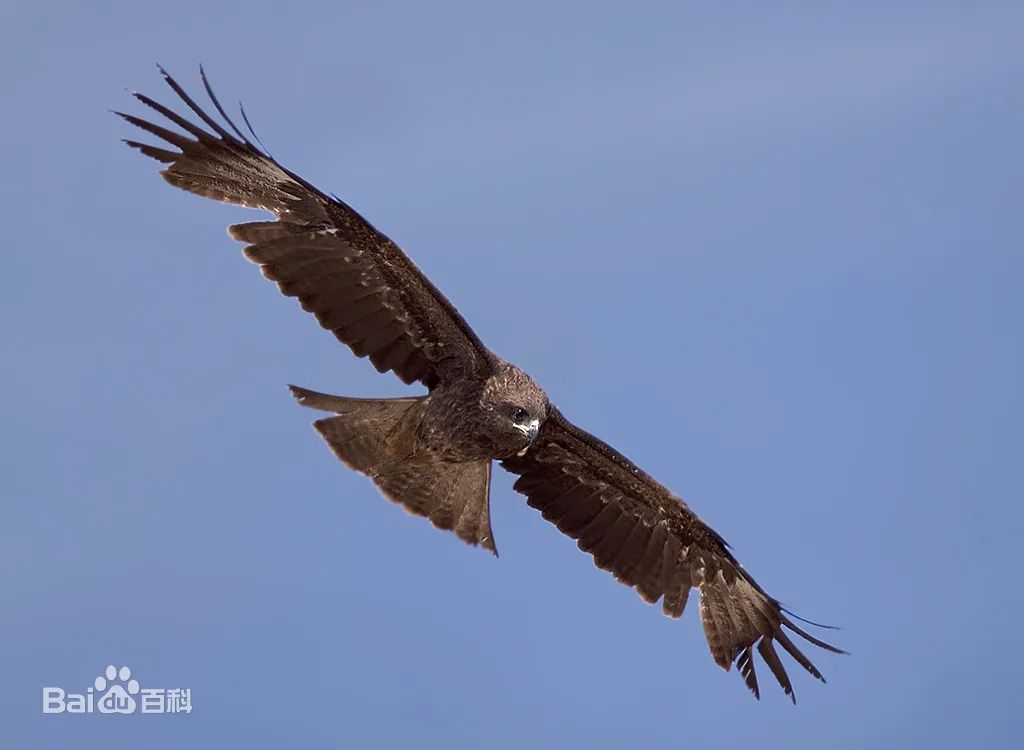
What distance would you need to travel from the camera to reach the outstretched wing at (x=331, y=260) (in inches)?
472

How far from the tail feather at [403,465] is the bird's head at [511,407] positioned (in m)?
0.61

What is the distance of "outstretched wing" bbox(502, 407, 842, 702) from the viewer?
13.6 metres

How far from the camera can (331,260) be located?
484 inches

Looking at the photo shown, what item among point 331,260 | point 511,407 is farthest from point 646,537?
point 331,260

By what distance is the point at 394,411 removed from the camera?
1281 centimetres

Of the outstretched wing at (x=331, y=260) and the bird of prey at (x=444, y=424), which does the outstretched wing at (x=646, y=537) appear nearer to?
the bird of prey at (x=444, y=424)

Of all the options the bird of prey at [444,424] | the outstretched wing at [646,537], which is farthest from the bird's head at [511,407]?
the outstretched wing at [646,537]

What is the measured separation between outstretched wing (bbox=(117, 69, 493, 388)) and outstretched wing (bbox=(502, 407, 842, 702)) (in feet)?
4.61

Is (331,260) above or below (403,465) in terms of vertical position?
above

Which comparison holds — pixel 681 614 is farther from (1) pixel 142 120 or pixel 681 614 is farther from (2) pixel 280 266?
(1) pixel 142 120

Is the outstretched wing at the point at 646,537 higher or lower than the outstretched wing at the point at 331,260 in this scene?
lower

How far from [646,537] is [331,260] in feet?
12.0

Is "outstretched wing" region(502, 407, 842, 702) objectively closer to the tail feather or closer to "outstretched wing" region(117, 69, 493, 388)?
the tail feather

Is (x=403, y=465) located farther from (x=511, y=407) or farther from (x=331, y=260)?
(x=331, y=260)
